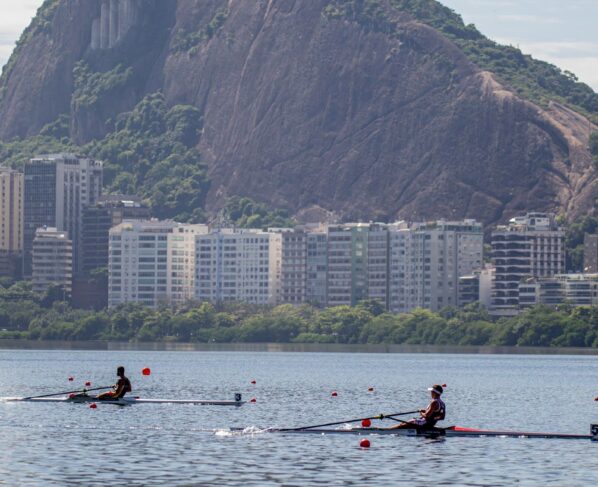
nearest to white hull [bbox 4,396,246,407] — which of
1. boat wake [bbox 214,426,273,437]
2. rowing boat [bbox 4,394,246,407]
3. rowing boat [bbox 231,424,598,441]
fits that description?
rowing boat [bbox 4,394,246,407]

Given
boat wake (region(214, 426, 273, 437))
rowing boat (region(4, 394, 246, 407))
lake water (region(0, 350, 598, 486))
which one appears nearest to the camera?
lake water (region(0, 350, 598, 486))

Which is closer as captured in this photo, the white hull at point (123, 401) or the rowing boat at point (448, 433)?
the rowing boat at point (448, 433)

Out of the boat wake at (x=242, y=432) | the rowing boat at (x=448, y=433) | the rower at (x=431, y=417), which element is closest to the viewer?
the rower at (x=431, y=417)

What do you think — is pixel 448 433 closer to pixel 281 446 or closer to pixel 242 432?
pixel 281 446

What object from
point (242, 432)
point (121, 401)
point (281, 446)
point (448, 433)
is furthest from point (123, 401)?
point (448, 433)

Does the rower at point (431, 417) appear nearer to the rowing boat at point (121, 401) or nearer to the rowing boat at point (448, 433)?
the rowing boat at point (448, 433)

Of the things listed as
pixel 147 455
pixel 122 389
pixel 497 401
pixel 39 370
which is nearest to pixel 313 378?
pixel 39 370

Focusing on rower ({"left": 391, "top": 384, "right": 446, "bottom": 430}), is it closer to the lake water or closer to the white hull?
the lake water

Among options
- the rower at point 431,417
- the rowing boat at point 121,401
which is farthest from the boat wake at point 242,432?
the rowing boat at point 121,401

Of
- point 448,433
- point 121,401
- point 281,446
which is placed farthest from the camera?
point 121,401

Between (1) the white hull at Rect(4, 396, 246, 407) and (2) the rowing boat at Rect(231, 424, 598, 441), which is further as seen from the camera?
(1) the white hull at Rect(4, 396, 246, 407)

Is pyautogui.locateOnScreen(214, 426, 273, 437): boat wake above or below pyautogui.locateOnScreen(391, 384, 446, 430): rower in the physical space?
below

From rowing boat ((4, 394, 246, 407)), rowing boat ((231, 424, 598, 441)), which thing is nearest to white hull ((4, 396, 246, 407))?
rowing boat ((4, 394, 246, 407))

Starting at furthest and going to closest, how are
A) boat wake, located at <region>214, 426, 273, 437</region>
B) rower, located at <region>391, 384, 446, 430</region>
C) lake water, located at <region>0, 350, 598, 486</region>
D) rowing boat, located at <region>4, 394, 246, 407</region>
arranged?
rowing boat, located at <region>4, 394, 246, 407</region> < boat wake, located at <region>214, 426, 273, 437</region> < rower, located at <region>391, 384, 446, 430</region> < lake water, located at <region>0, 350, 598, 486</region>
